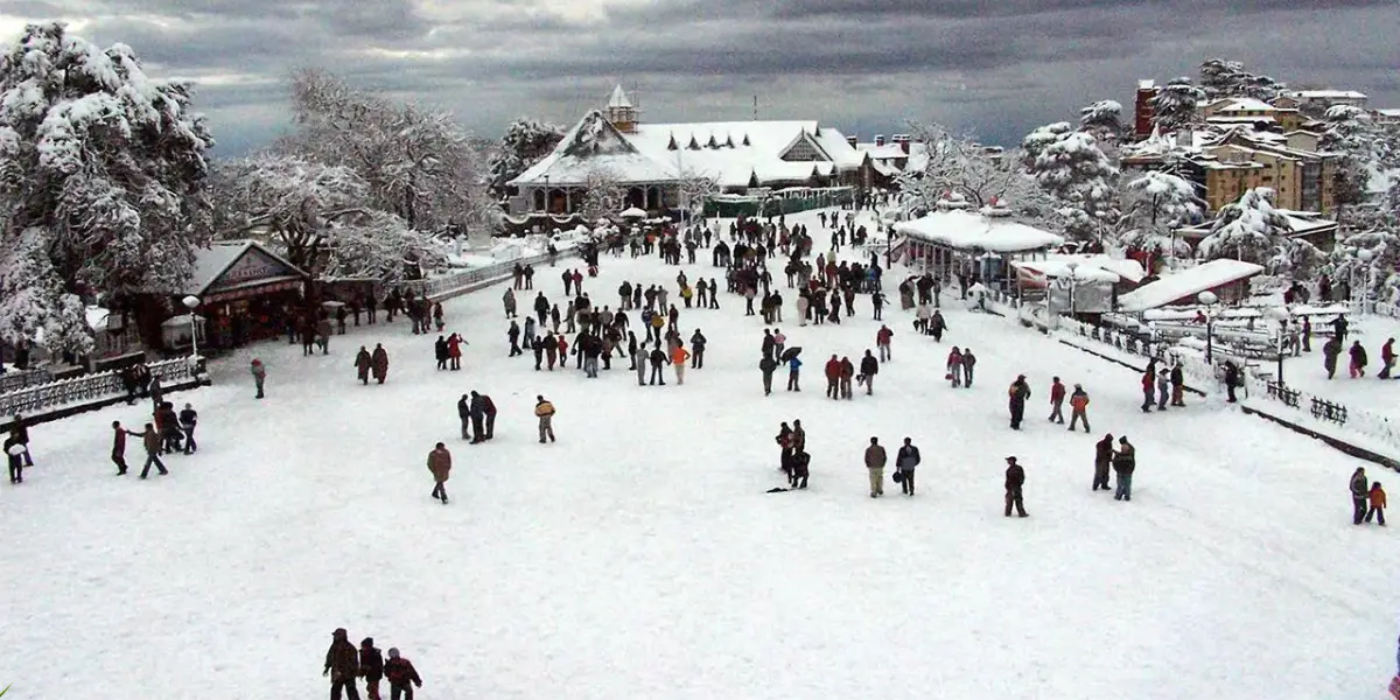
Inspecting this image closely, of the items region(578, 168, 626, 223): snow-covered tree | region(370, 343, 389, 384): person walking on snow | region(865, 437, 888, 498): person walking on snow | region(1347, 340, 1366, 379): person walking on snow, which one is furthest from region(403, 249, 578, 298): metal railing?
region(1347, 340, 1366, 379): person walking on snow

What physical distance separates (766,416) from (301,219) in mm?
19346

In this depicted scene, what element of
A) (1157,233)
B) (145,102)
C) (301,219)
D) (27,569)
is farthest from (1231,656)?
(1157,233)

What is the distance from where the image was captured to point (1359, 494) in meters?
17.1

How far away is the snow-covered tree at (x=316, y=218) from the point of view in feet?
120

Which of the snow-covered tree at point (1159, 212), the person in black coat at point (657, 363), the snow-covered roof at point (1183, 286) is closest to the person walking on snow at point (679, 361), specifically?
the person in black coat at point (657, 363)

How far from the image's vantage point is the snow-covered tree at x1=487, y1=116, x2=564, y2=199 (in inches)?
3642

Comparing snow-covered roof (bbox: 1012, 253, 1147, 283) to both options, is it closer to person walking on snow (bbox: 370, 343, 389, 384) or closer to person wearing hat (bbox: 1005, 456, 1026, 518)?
person wearing hat (bbox: 1005, 456, 1026, 518)

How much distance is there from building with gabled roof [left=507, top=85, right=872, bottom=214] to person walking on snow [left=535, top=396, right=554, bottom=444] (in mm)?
50603

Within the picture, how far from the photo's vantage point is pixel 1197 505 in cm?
1827

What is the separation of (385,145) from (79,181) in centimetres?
1548

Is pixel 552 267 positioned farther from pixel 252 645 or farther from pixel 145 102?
pixel 252 645

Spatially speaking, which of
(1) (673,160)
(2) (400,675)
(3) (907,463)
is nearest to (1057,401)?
(3) (907,463)

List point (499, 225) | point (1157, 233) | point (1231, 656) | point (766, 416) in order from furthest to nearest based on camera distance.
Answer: point (1157, 233) < point (499, 225) < point (766, 416) < point (1231, 656)

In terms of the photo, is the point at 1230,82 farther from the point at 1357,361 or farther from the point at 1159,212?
the point at 1357,361
